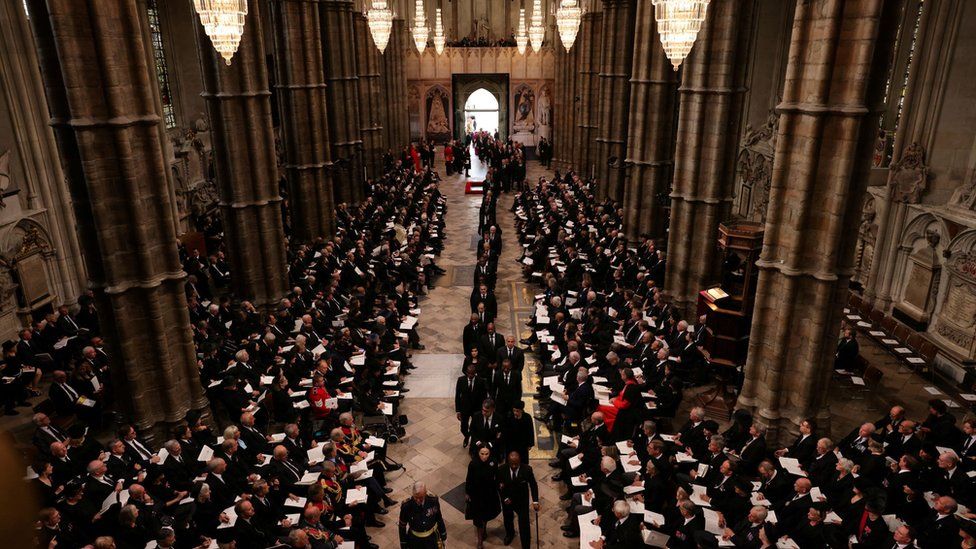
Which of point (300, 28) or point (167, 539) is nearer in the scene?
point (167, 539)

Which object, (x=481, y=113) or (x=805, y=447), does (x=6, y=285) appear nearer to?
(x=805, y=447)

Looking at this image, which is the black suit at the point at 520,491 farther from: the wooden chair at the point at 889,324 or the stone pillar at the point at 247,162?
the wooden chair at the point at 889,324

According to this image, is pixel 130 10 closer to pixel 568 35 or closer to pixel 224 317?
pixel 224 317

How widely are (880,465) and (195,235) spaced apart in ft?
60.2

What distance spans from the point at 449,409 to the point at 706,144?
8575 mm

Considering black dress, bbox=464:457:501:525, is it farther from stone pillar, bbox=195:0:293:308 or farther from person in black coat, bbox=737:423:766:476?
stone pillar, bbox=195:0:293:308

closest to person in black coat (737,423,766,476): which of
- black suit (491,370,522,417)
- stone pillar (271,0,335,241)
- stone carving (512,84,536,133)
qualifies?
black suit (491,370,522,417)

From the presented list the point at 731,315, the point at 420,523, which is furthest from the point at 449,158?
the point at 420,523

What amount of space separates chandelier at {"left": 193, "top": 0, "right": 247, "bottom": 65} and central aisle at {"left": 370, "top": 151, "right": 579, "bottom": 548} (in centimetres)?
759

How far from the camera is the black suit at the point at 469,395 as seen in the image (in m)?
11.6

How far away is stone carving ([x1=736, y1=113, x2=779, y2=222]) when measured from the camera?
942 inches

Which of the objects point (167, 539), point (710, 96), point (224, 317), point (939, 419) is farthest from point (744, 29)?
point (167, 539)

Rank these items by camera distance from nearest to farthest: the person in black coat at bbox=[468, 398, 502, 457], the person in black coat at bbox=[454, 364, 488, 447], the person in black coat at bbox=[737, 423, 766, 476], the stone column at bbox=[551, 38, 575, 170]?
the person in black coat at bbox=[737, 423, 766, 476] < the person in black coat at bbox=[468, 398, 502, 457] < the person in black coat at bbox=[454, 364, 488, 447] < the stone column at bbox=[551, 38, 575, 170]

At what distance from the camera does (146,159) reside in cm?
1063
